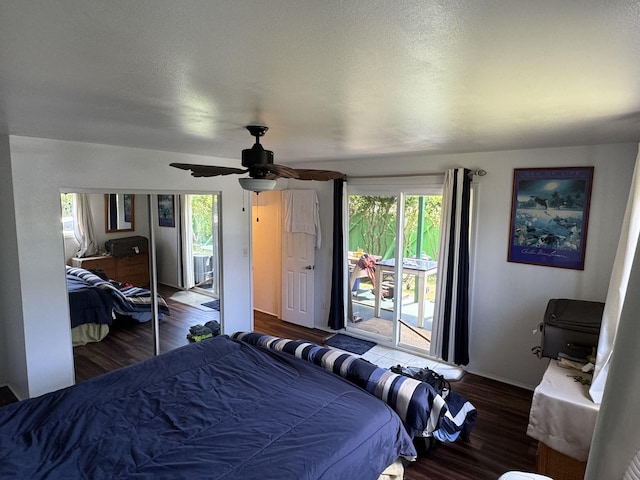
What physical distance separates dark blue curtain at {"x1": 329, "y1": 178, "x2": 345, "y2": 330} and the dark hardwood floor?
15.5 inches

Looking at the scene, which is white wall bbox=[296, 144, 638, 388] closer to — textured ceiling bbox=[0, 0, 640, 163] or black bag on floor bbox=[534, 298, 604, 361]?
black bag on floor bbox=[534, 298, 604, 361]

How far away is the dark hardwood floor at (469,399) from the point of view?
8.50 feet

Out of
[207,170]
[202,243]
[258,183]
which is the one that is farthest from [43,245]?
[258,183]

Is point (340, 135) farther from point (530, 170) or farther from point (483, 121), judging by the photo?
point (530, 170)

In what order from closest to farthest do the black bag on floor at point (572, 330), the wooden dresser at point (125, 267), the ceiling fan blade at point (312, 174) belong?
the ceiling fan blade at point (312, 174)
the black bag on floor at point (572, 330)
the wooden dresser at point (125, 267)

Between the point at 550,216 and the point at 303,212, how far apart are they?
2.90 meters

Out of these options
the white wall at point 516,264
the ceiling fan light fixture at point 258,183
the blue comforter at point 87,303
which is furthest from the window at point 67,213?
the white wall at point 516,264

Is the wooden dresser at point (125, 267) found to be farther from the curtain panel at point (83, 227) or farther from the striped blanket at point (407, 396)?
the striped blanket at point (407, 396)

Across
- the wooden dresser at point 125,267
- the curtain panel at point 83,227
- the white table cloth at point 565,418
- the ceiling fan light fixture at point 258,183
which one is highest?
the ceiling fan light fixture at point 258,183

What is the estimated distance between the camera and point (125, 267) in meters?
3.64

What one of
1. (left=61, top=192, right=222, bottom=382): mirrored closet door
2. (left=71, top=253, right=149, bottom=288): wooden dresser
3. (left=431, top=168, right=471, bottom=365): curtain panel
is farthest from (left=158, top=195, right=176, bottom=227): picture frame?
(left=431, top=168, right=471, bottom=365): curtain panel

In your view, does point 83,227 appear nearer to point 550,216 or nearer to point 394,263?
point 394,263

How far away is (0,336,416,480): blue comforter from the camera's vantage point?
168cm

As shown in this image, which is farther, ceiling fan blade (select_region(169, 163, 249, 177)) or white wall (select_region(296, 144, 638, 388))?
white wall (select_region(296, 144, 638, 388))
